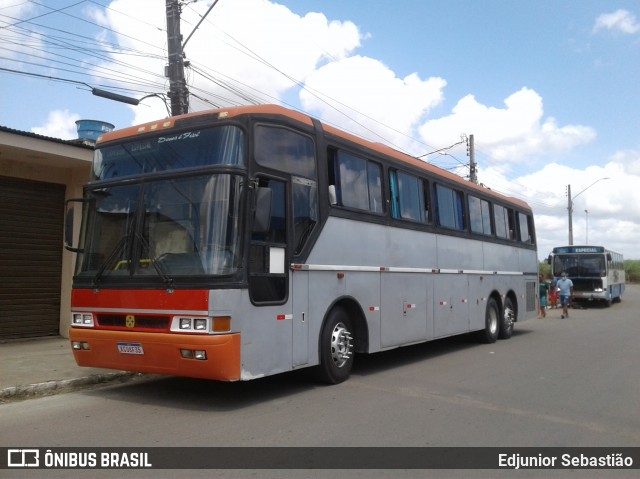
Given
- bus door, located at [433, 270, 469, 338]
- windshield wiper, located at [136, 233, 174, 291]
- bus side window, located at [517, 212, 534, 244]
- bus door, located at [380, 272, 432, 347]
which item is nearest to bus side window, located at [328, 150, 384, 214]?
bus door, located at [380, 272, 432, 347]

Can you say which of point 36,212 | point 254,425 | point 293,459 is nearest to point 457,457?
point 293,459

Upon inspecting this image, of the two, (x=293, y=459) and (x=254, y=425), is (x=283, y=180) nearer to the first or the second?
(x=254, y=425)

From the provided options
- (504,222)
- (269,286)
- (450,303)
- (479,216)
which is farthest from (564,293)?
(269,286)

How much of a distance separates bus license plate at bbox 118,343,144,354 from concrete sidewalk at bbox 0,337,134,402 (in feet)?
5.47

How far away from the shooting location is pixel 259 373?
6.57 metres

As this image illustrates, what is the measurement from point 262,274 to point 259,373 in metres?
1.14

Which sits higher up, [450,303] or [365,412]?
[450,303]

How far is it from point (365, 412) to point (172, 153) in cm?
382

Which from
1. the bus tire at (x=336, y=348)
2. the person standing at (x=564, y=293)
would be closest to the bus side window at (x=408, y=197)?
the bus tire at (x=336, y=348)

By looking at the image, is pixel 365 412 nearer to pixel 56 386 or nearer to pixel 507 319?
pixel 56 386

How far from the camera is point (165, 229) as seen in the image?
6.64 meters

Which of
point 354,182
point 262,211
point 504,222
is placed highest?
point 504,222

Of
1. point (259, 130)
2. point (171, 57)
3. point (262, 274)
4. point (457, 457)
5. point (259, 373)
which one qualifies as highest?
point (171, 57)

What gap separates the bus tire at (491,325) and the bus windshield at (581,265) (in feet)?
55.9
